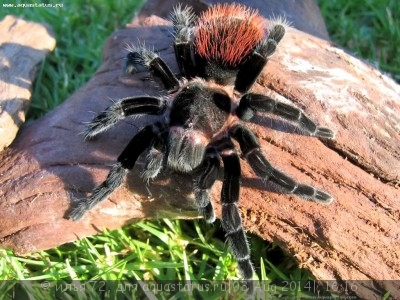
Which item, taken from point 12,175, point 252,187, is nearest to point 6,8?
point 12,175

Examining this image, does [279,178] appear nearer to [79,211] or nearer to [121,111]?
[121,111]

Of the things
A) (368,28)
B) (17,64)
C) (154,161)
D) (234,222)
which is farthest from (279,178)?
(368,28)

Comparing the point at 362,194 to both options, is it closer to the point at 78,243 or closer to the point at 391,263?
the point at 391,263

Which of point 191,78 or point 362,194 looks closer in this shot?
point 362,194

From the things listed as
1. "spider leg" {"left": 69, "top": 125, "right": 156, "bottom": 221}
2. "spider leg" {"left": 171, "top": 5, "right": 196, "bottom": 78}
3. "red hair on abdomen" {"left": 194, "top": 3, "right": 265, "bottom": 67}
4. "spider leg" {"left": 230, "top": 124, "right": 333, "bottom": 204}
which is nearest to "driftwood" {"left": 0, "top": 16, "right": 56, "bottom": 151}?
"spider leg" {"left": 69, "top": 125, "right": 156, "bottom": 221}

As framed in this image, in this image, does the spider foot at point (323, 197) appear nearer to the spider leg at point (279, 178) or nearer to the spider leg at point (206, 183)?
the spider leg at point (279, 178)
